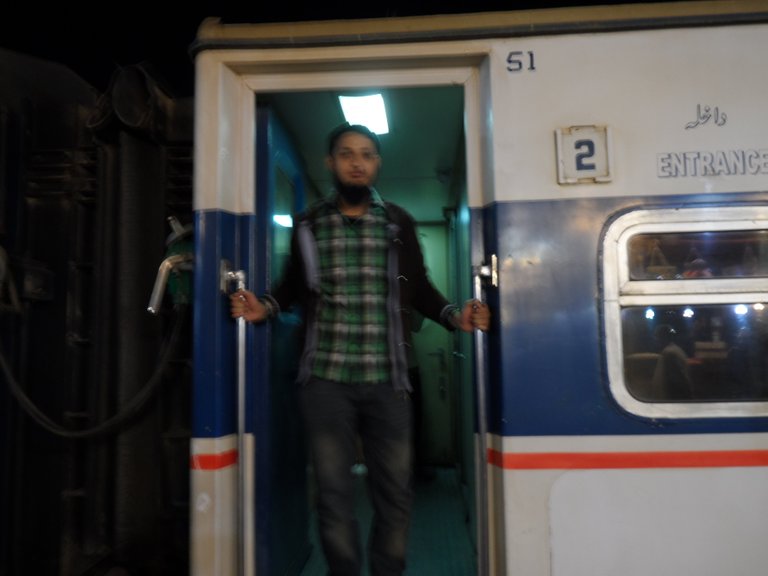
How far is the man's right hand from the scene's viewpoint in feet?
6.91

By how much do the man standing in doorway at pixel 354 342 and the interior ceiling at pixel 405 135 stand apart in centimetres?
60

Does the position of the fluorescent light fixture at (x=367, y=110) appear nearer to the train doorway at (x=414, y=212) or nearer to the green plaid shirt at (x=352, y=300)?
the train doorway at (x=414, y=212)

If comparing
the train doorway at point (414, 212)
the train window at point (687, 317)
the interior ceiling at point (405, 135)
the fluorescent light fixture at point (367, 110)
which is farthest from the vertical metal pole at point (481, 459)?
the fluorescent light fixture at point (367, 110)

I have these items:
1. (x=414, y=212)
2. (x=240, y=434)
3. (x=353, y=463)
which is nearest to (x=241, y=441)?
(x=240, y=434)

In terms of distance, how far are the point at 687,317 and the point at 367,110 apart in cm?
190

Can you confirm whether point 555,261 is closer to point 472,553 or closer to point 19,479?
point 472,553

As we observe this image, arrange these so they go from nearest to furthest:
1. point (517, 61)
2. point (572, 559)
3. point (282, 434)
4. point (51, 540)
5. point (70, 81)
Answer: point (572, 559) < point (517, 61) < point (282, 434) < point (51, 540) < point (70, 81)

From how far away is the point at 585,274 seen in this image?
2.04 meters

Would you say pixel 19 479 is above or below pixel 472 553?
above

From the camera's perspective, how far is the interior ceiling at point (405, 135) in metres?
2.85

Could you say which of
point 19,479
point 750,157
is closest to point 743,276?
point 750,157

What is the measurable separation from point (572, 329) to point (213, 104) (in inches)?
64.1

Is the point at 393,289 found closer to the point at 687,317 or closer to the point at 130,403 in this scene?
the point at 687,317

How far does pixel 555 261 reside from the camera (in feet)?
6.73
